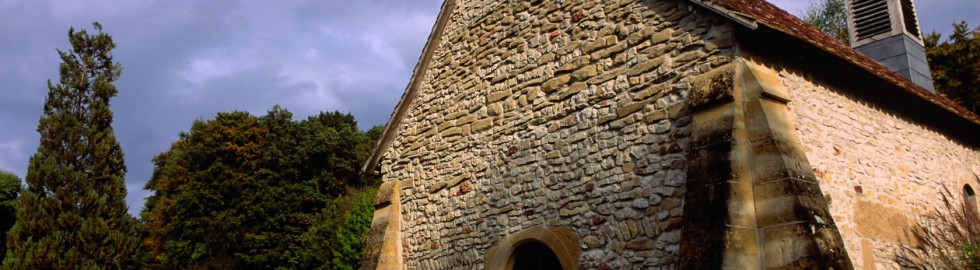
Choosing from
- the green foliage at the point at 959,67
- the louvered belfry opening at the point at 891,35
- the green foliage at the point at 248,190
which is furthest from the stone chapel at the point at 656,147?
the green foliage at the point at 248,190

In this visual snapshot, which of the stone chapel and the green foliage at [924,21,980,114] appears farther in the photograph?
the green foliage at [924,21,980,114]

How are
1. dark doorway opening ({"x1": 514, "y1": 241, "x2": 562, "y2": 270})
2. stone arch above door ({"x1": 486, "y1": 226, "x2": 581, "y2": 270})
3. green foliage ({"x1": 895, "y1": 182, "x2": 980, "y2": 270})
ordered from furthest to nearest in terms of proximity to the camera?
dark doorway opening ({"x1": 514, "y1": 241, "x2": 562, "y2": 270})
stone arch above door ({"x1": 486, "y1": 226, "x2": 581, "y2": 270})
green foliage ({"x1": 895, "y1": 182, "x2": 980, "y2": 270})

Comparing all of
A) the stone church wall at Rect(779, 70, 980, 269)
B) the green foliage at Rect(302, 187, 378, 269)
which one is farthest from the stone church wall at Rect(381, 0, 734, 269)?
the green foliage at Rect(302, 187, 378, 269)

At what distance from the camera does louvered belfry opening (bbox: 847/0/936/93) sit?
11930 mm

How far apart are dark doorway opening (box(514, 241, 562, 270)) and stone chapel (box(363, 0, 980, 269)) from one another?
24 millimetres

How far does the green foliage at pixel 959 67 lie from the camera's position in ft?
54.4

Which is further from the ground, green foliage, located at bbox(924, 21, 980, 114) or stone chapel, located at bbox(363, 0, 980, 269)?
green foliage, located at bbox(924, 21, 980, 114)

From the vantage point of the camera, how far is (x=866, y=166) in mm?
7434

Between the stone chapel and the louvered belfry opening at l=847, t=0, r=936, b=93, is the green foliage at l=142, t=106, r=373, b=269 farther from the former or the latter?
the louvered belfry opening at l=847, t=0, r=936, b=93

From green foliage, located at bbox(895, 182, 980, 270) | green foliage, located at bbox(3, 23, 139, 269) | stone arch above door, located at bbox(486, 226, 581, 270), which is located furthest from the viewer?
green foliage, located at bbox(3, 23, 139, 269)

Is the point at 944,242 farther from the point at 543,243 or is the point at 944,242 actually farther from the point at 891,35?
the point at 891,35

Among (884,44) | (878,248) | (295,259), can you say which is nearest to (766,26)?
(878,248)

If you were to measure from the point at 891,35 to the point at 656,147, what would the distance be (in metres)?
7.86

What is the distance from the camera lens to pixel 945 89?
17.0m
